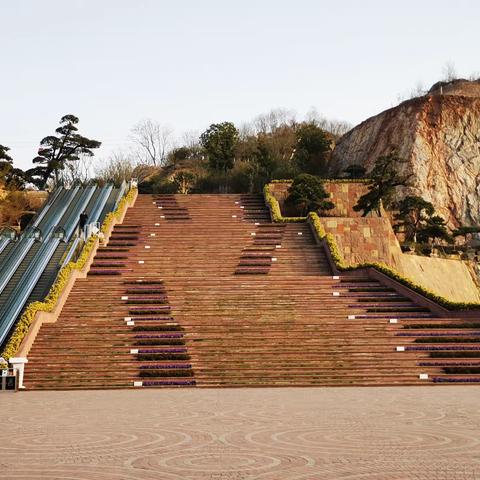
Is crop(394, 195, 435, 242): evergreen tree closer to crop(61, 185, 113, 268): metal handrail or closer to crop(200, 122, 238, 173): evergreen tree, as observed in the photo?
crop(61, 185, 113, 268): metal handrail

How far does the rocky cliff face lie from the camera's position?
4991 cm

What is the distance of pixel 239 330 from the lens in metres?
22.7

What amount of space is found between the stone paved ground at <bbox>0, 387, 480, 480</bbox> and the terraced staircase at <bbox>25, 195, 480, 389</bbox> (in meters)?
3.68

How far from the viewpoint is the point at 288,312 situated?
24.3m

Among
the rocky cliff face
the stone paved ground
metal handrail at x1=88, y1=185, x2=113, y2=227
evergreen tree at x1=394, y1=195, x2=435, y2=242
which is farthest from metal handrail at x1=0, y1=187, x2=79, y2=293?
the rocky cliff face

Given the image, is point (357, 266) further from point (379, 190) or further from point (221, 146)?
point (221, 146)

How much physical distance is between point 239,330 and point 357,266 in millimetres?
8150

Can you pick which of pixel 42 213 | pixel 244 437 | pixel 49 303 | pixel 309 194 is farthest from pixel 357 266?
pixel 42 213

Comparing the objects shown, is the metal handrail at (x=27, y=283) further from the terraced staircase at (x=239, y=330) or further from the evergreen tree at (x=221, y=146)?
the evergreen tree at (x=221, y=146)

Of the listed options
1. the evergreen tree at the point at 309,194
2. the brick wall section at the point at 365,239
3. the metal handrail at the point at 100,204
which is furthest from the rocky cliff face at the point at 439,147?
the metal handrail at the point at 100,204

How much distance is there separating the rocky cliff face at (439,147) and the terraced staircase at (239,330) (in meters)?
20.8

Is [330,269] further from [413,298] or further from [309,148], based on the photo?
[309,148]

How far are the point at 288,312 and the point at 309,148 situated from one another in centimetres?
3706

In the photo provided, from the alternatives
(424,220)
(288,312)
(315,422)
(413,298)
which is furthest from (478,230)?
(315,422)
